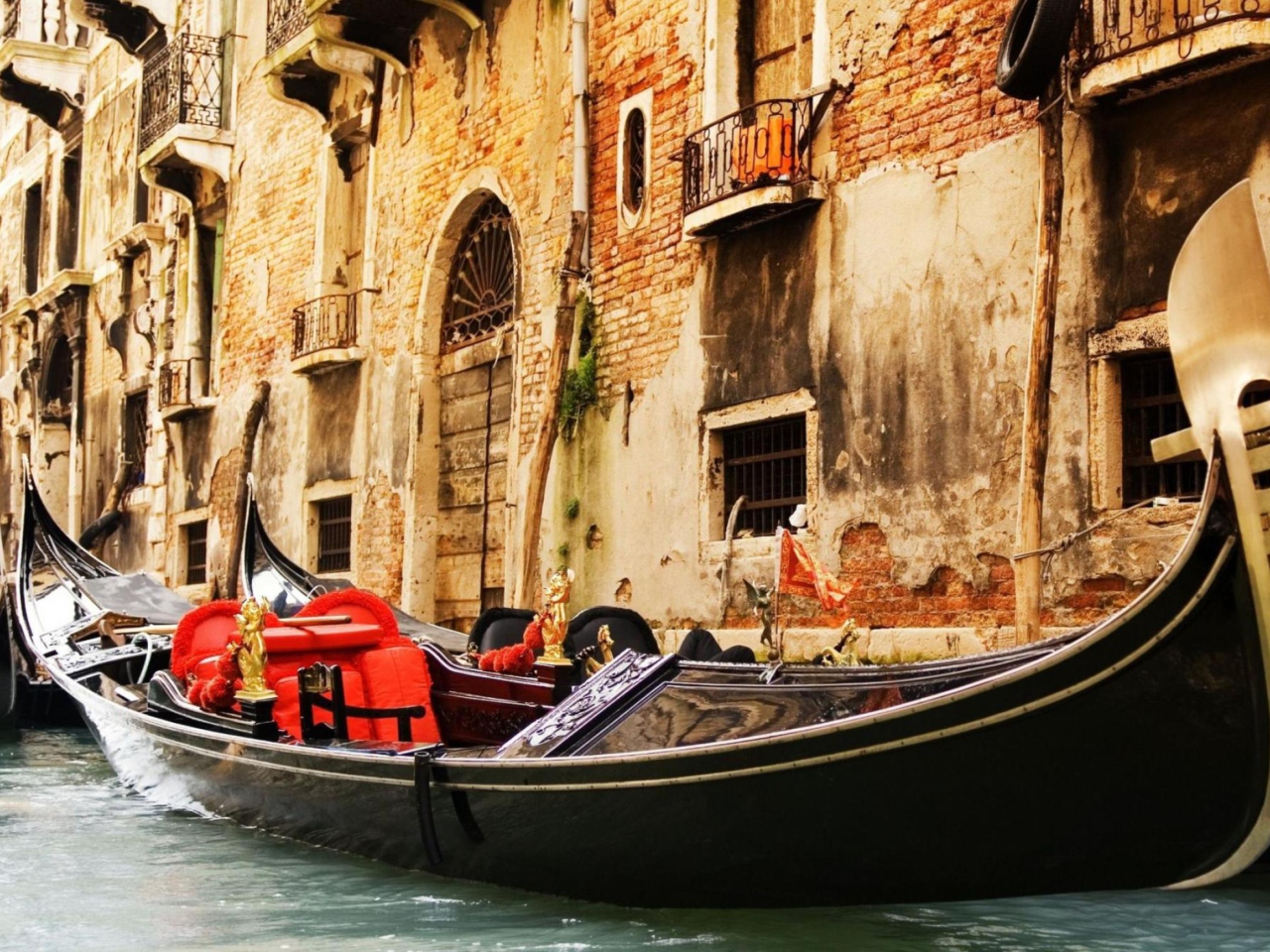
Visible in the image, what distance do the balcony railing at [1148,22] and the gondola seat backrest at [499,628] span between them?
3702 mm

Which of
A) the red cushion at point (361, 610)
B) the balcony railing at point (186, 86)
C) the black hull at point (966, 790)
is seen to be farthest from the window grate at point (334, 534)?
the black hull at point (966, 790)

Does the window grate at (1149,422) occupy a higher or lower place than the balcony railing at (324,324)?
lower

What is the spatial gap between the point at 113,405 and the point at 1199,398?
52.9 ft

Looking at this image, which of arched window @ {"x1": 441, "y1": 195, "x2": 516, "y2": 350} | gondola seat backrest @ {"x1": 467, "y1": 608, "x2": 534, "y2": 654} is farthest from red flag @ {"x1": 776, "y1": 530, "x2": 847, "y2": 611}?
arched window @ {"x1": 441, "y1": 195, "x2": 516, "y2": 350}

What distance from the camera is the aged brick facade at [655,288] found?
6824mm

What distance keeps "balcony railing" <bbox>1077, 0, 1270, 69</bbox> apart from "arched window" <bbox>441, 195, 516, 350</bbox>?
16.7 feet

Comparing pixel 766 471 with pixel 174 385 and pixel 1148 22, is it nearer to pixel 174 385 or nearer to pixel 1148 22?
pixel 1148 22

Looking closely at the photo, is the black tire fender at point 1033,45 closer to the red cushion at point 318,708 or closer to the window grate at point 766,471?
the window grate at point 766,471

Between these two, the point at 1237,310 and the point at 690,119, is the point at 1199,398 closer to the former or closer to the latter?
the point at 1237,310

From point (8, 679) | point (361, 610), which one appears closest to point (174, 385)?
point (8, 679)

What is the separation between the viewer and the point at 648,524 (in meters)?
9.27

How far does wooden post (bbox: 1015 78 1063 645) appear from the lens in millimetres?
6613

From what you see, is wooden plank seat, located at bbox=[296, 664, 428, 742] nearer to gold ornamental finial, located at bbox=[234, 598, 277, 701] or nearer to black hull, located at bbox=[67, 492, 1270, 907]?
gold ornamental finial, located at bbox=[234, 598, 277, 701]

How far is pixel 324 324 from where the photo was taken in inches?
522
